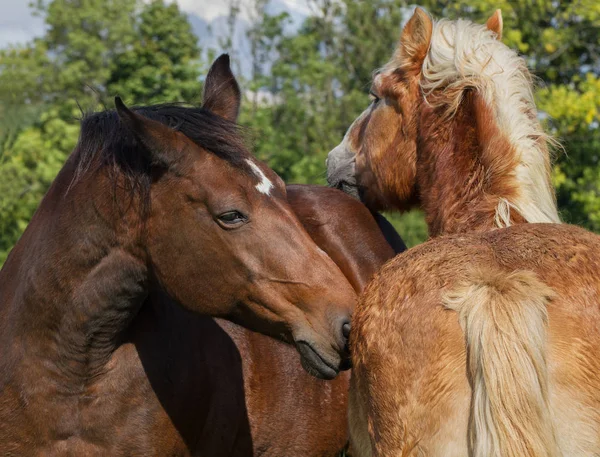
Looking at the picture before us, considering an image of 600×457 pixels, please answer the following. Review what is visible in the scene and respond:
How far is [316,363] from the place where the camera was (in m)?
3.00

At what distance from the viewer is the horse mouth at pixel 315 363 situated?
2.99 metres

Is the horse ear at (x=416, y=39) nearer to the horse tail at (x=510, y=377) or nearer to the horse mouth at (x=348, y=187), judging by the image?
the horse mouth at (x=348, y=187)

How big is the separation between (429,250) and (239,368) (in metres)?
1.41

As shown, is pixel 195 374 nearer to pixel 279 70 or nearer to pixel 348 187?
pixel 348 187

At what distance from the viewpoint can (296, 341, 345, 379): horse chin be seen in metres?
2.99

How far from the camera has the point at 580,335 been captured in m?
2.27

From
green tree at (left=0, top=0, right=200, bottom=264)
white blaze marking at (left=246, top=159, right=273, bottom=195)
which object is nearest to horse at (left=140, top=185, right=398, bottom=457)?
white blaze marking at (left=246, top=159, right=273, bottom=195)

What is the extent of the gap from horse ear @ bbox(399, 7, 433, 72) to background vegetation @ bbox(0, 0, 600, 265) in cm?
1155

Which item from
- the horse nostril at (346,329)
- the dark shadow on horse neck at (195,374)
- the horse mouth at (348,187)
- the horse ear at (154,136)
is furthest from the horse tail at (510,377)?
the horse mouth at (348,187)

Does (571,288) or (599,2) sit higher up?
(571,288)

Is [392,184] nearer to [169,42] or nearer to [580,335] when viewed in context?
[580,335]

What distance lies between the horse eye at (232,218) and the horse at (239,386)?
59cm

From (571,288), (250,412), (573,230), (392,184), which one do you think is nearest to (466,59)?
(392,184)

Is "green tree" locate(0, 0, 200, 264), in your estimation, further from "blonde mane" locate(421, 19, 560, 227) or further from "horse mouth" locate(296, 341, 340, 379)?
"horse mouth" locate(296, 341, 340, 379)
